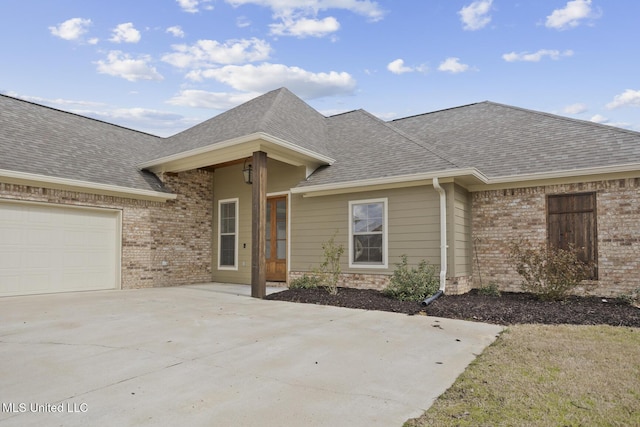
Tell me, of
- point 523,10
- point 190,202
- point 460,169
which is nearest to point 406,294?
point 460,169

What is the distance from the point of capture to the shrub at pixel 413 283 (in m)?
7.95

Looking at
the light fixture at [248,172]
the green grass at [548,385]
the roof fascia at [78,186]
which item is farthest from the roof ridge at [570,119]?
the roof fascia at [78,186]

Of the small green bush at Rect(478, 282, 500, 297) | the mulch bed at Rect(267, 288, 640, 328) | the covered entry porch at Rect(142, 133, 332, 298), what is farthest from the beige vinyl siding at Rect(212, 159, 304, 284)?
the small green bush at Rect(478, 282, 500, 297)

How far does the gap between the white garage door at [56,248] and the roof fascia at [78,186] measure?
1.65ft

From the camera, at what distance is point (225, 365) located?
402 cm

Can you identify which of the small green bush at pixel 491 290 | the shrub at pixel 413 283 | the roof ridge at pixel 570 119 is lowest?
the small green bush at pixel 491 290

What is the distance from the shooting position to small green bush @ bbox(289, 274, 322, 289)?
9.64m

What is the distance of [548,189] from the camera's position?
8602mm

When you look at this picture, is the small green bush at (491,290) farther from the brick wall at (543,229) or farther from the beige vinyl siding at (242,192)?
the beige vinyl siding at (242,192)

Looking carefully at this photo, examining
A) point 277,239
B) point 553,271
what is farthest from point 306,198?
point 553,271

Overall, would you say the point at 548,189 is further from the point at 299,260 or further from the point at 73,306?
the point at 73,306

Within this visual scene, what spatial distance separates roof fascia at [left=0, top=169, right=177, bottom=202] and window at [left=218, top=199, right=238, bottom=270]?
5.51 feet

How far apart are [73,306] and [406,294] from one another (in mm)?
6362

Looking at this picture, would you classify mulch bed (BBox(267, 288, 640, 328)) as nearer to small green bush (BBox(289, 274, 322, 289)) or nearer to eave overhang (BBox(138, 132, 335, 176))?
small green bush (BBox(289, 274, 322, 289))
